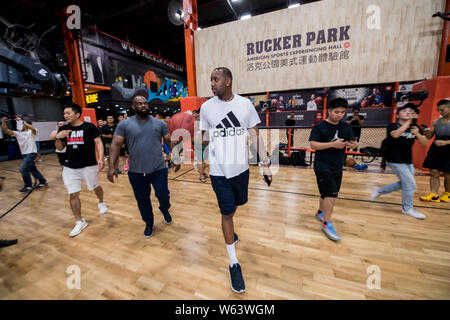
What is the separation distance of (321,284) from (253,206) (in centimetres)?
168

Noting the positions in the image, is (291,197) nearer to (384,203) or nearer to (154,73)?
(384,203)

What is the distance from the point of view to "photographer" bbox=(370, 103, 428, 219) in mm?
2467

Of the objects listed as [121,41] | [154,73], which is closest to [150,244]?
[121,41]

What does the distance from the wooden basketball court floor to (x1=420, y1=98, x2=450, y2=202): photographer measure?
0.27 meters

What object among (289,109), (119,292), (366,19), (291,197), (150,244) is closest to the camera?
(119,292)

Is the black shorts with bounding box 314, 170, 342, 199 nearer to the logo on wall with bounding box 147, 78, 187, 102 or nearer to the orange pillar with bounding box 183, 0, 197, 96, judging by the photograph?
the orange pillar with bounding box 183, 0, 197, 96

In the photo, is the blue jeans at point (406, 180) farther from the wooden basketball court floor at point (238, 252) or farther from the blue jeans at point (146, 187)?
the blue jeans at point (146, 187)

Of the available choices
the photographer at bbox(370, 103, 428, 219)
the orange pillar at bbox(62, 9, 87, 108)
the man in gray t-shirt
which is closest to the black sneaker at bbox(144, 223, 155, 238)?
the man in gray t-shirt

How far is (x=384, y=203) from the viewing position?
3248 mm

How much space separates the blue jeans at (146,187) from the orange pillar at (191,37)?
601 centimetres

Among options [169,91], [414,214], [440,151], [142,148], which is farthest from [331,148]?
[169,91]

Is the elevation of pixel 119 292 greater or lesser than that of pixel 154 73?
lesser

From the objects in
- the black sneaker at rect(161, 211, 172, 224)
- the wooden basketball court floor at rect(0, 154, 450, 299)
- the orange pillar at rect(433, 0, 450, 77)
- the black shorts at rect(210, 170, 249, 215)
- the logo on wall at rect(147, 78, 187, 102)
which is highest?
the logo on wall at rect(147, 78, 187, 102)

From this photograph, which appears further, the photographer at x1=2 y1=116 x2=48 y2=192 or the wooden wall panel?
the wooden wall panel
